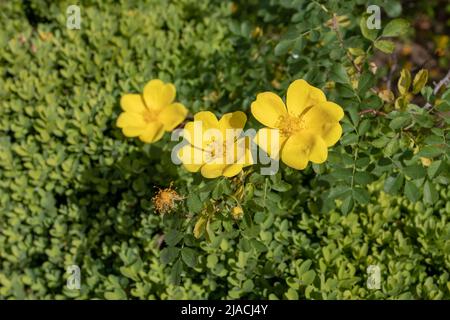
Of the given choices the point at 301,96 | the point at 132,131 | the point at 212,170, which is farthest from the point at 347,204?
the point at 132,131

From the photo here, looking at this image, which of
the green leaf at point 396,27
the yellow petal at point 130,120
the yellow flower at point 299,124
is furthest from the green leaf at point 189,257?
the green leaf at point 396,27

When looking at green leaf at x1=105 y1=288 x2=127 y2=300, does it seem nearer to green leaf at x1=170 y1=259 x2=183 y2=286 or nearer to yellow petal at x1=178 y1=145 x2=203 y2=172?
green leaf at x1=170 y1=259 x2=183 y2=286

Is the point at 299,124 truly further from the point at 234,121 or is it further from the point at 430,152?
the point at 430,152

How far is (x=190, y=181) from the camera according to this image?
2096 mm

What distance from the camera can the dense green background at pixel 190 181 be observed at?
171 cm

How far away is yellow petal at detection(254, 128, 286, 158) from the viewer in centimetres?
147

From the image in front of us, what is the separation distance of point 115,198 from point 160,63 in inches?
23.9

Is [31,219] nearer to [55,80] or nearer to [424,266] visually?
[55,80]

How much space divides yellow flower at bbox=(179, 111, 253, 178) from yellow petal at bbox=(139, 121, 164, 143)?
0.37m

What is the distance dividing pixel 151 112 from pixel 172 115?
0.10 metres

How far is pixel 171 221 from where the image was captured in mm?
1586

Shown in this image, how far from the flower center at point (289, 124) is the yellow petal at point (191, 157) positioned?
0.22m

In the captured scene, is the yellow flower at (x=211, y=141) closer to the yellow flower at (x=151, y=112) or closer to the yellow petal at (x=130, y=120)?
the yellow flower at (x=151, y=112)
